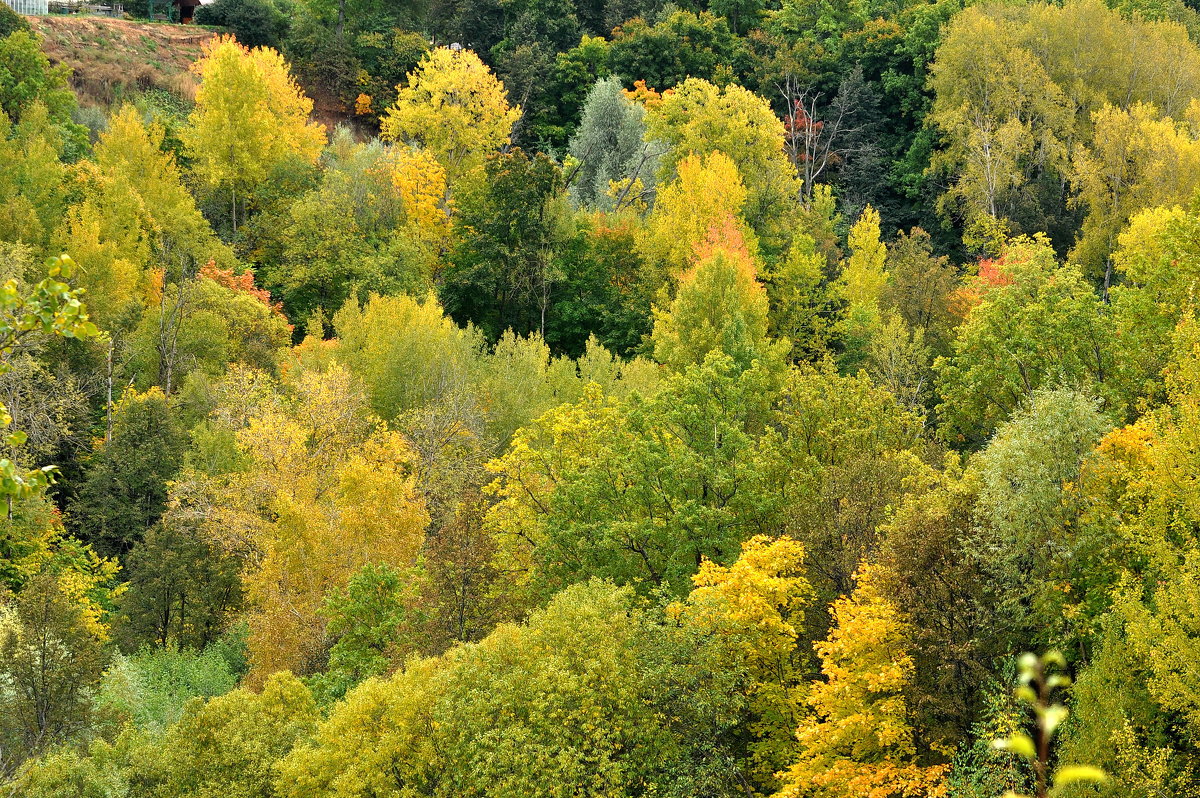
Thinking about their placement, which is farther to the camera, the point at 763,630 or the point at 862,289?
the point at 862,289

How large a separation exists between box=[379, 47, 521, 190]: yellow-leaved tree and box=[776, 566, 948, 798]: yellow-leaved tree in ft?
161

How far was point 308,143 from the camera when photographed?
71.8 meters

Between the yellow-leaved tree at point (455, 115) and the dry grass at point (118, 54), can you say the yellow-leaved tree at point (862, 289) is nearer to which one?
the yellow-leaved tree at point (455, 115)

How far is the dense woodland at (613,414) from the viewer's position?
24156 millimetres

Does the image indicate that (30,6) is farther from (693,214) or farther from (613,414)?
(613,414)

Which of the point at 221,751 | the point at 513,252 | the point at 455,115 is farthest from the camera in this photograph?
the point at 455,115

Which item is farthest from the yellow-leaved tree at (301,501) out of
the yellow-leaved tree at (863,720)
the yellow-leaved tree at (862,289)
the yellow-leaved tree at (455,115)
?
the yellow-leaved tree at (455,115)

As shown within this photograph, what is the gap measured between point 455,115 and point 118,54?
2792cm

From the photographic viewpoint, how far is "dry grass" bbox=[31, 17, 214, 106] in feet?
258

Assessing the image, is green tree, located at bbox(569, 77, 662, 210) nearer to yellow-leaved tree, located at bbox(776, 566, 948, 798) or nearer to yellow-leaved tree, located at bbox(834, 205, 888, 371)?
yellow-leaved tree, located at bbox(834, 205, 888, 371)

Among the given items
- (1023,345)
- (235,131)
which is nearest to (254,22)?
(235,131)

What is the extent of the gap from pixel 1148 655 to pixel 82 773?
2044 cm

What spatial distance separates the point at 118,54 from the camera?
81.6 metres

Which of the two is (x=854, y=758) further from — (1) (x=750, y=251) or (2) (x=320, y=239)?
(2) (x=320, y=239)
